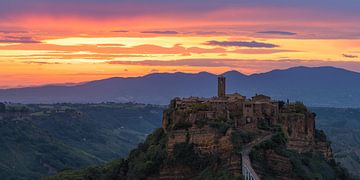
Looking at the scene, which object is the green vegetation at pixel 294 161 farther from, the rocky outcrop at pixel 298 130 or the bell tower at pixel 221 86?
the bell tower at pixel 221 86

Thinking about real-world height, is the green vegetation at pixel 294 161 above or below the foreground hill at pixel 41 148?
above

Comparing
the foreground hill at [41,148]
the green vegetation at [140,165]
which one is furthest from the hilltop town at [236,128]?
the foreground hill at [41,148]

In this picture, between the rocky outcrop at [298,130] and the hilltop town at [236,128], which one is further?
the rocky outcrop at [298,130]

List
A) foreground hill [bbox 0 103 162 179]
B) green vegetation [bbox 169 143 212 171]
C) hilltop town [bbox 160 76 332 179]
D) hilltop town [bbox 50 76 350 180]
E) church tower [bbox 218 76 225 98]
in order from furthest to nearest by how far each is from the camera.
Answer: foreground hill [bbox 0 103 162 179]
church tower [bbox 218 76 225 98]
green vegetation [bbox 169 143 212 171]
hilltop town [bbox 160 76 332 179]
hilltop town [bbox 50 76 350 180]

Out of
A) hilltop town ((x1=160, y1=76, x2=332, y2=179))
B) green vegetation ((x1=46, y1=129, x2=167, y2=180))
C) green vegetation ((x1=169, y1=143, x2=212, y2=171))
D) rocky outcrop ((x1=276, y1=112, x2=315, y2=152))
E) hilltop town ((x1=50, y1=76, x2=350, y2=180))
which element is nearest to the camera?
hilltop town ((x1=50, y1=76, x2=350, y2=180))

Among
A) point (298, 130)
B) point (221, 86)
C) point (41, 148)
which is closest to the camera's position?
point (298, 130)

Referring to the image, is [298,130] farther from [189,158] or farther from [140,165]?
[140,165]

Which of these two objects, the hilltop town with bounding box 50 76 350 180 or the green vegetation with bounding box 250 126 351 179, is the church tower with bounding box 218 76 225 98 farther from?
the green vegetation with bounding box 250 126 351 179

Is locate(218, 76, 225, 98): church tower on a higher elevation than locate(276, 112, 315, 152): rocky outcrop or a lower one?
higher

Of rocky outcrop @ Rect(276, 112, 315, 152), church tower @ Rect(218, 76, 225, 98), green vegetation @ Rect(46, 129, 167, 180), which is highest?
church tower @ Rect(218, 76, 225, 98)

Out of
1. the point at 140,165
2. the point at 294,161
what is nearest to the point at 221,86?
the point at 140,165

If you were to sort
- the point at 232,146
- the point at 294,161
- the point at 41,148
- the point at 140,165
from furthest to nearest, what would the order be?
1. the point at 41,148
2. the point at 140,165
3. the point at 294,161
4. the point at 232,146

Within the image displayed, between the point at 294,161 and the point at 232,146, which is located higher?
the point at 232,146

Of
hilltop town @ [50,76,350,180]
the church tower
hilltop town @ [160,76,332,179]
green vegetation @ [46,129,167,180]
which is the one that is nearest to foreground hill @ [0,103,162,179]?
Result: green vegetation @ [46,129,167,180]
